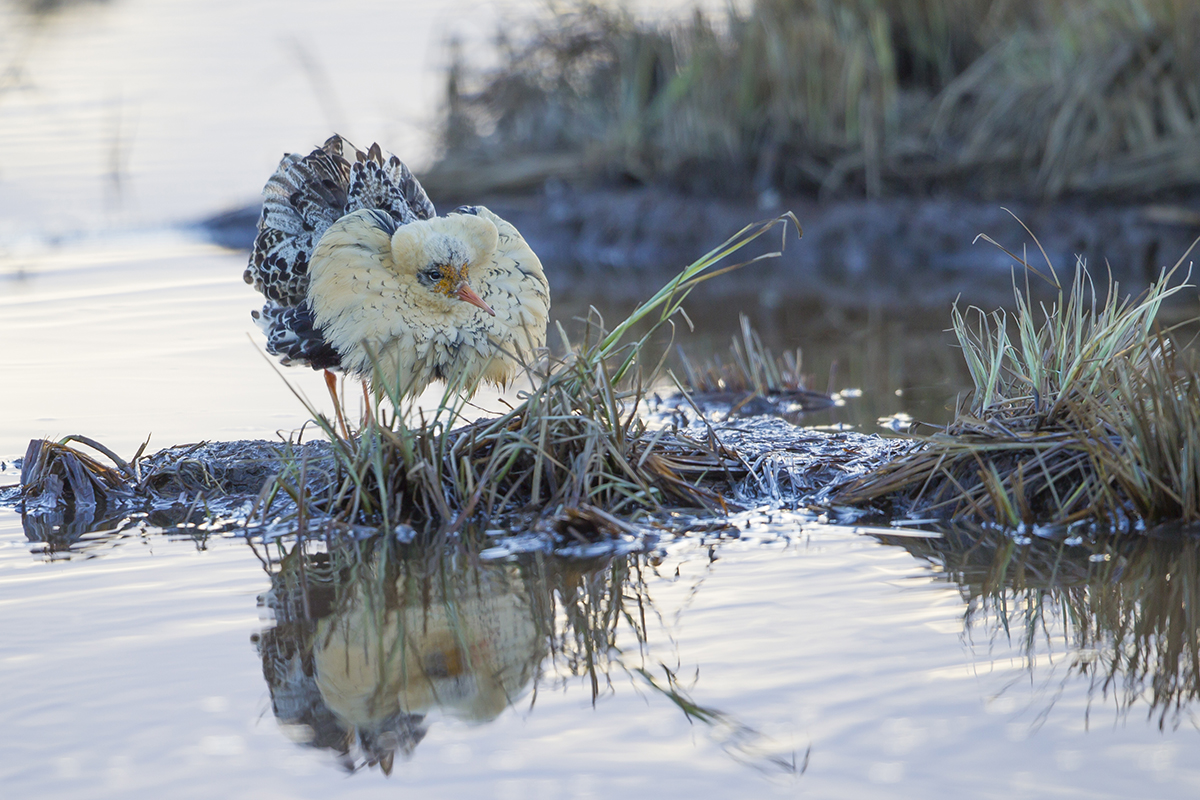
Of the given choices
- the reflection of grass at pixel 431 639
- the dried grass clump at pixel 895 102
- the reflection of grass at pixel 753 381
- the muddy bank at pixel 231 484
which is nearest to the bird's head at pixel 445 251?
the muddy bank at pixel 231 484

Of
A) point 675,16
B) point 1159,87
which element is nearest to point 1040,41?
point 1159,87

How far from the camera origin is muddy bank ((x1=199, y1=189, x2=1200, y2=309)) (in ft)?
31.5

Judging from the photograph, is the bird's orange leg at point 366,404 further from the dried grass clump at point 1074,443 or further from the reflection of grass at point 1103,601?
the reflection of grass at point 1103,601

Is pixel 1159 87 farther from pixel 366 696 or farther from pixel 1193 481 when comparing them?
pixel 366 696

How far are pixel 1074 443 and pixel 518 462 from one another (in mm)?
1748

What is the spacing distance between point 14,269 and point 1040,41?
814 cm

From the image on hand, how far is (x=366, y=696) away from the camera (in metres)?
3.06

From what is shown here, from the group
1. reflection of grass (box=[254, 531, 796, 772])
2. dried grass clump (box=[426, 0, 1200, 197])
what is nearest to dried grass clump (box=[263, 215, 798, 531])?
reflection of grass (box=[254, 531, 796, 772])

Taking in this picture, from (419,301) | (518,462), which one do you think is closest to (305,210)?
(419,301)

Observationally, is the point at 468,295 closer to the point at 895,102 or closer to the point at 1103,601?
the point at 1103,601

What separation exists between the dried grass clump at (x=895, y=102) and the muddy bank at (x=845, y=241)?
0.67 ft

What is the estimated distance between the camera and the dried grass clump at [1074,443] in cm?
385

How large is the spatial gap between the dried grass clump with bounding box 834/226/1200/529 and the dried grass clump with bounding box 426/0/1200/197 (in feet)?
20.0

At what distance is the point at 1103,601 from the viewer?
3.45 metres
